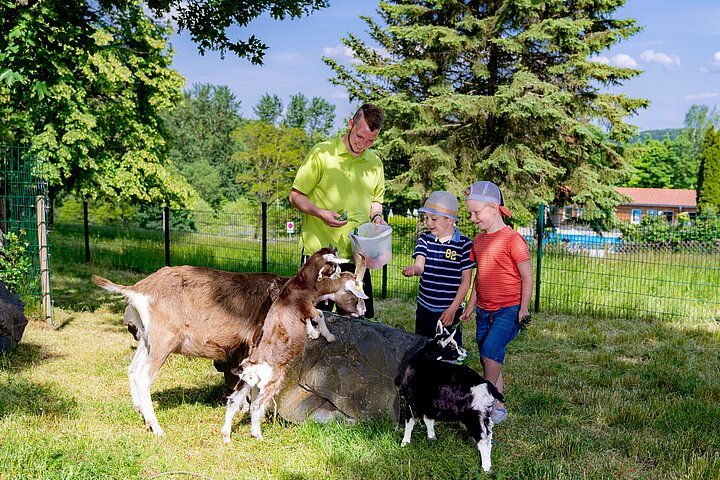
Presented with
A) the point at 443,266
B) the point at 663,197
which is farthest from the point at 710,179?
the point at 443,266

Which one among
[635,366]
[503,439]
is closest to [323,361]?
[503,439]

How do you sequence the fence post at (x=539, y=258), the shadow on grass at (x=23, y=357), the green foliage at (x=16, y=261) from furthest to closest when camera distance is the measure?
the fence post at (x=539, y=258) → the green foliage at (x=16, y=261) → the shadow on grass at (x=23, y=357)

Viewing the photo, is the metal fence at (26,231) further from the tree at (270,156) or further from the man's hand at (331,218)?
the tree at (270,156)

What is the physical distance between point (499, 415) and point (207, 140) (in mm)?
66132

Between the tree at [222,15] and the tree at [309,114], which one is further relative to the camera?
the tree at [309,114]

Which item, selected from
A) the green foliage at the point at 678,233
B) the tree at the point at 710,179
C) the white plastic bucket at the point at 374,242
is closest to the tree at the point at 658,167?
the tree at the point at 710,179

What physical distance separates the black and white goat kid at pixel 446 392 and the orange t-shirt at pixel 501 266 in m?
0.62

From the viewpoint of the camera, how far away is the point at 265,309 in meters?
4.60

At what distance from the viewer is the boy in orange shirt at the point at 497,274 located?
15.1 feet

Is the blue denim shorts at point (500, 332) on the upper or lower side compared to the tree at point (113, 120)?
lower

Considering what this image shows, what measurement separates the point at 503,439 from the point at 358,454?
1.23m

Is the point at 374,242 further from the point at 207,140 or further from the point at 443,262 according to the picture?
the point at 207,140

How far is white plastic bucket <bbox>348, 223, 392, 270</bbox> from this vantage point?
456cm

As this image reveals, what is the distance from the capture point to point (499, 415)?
487 centimetres
